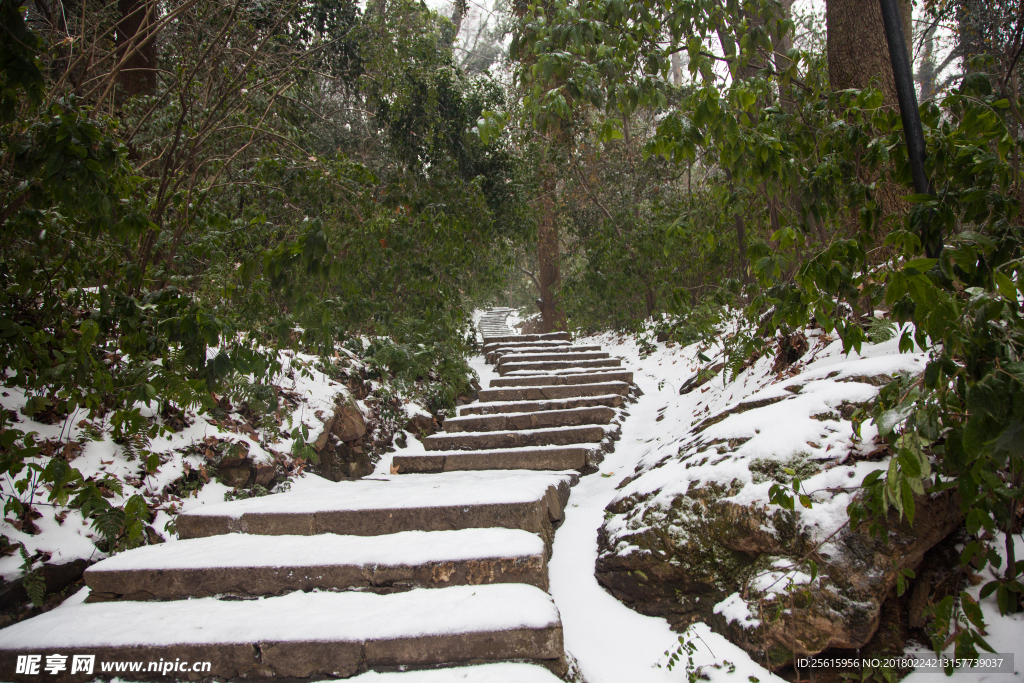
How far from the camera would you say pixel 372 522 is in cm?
249

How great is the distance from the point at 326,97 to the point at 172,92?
15.0 feet

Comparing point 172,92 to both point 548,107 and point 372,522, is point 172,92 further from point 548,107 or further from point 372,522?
point 372,522

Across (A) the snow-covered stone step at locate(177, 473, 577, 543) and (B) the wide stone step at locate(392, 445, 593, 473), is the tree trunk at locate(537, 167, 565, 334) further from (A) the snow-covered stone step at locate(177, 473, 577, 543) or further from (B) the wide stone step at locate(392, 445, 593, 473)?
(A) the snow-covered stone step at locate(177, 473, 577, 543)

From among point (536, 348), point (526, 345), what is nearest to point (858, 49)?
point (536, 348)

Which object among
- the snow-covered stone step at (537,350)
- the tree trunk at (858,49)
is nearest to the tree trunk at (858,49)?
the tree trunk at (858,49)

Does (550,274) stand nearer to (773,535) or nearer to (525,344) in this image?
(525,344)

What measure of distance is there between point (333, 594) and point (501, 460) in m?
1.96

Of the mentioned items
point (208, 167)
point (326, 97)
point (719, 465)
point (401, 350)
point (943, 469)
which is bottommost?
point (719, 465)

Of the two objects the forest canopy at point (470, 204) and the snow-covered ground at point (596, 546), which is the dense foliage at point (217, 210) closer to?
the forest canopy at point (470, 204)

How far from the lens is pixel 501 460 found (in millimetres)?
3977

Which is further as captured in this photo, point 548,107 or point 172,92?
point 172,92

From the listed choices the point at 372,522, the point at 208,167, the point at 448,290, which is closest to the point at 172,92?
the point at 208,167

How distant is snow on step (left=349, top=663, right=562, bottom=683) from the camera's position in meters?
1.74

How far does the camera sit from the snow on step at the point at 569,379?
19.7 ft
